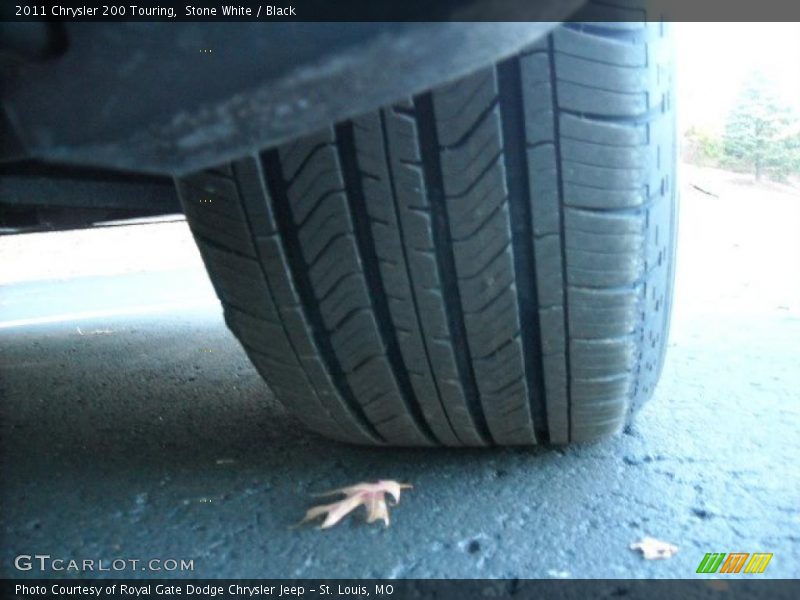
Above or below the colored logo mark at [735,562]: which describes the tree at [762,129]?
below

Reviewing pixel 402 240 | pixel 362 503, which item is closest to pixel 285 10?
pixel 402 240

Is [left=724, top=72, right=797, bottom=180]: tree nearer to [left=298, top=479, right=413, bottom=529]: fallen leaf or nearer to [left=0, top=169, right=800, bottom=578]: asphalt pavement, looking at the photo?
[left=0, top=169, right=800, bottom=578]: asphalt pavement

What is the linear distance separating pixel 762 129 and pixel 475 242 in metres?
4.44

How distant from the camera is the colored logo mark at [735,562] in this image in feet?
3.44

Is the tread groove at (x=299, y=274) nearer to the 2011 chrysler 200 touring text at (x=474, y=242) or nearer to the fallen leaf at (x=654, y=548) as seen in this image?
the 2011 chrysler 200 touring text at (x=474, y=242)

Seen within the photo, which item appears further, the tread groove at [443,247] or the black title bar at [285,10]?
the tread groove at [443,247]

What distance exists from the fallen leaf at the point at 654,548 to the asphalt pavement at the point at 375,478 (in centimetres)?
1

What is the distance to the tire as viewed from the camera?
95 cm

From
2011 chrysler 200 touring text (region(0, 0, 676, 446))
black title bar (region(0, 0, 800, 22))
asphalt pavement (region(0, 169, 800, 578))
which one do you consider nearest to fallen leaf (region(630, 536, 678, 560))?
asphalt pavement (region(0, 169, 800, 578))

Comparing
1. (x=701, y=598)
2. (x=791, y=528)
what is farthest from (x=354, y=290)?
(x=791, y=528)

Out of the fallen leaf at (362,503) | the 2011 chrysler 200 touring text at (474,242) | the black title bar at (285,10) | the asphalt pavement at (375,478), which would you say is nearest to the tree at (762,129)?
the asphalt pavement at (375,478)

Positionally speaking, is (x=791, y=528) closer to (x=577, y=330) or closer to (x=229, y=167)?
(x=577, y=330)

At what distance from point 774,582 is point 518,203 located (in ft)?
2.06

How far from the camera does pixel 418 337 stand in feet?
3.69
